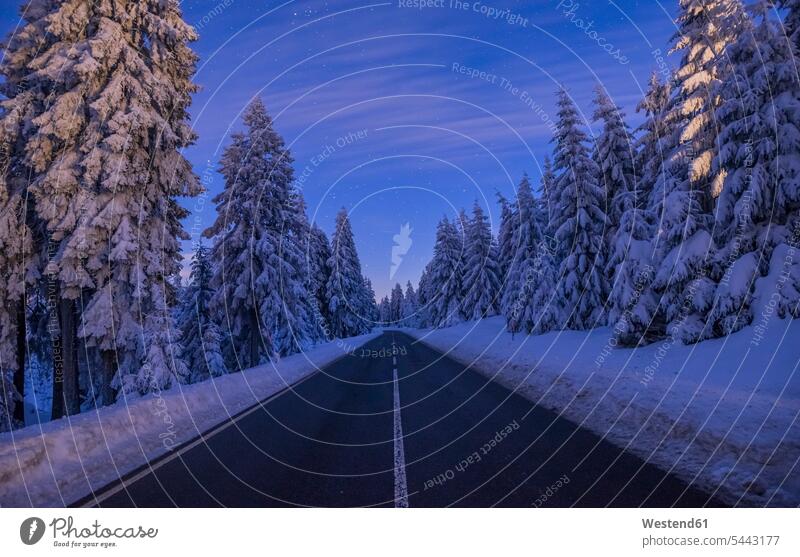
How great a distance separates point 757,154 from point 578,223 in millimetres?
13585

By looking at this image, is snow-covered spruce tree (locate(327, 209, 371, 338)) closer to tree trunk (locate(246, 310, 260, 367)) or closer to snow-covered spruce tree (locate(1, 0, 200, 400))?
tree trunk (locate(246, 310, 260, 367))

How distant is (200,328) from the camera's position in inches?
1355

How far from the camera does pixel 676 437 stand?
6914 mm

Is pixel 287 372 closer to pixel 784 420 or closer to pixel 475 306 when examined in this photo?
pixel 784 420

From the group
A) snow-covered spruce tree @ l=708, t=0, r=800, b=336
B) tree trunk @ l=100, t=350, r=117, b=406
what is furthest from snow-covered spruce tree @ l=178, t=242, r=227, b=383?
snow-covered spruce tree @ l=708, t=0, r=800, b=336

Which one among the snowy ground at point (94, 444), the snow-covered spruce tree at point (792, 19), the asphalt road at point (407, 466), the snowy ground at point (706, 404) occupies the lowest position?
the snowy ground at point (706, 404)

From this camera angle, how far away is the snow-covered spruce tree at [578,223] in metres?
28.9

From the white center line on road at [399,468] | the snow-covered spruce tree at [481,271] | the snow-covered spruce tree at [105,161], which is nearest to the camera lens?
the white center line on road at [399,468]

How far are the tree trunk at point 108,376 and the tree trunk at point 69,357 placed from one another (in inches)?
30.8

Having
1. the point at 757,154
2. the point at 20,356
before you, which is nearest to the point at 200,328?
the point at 20,356

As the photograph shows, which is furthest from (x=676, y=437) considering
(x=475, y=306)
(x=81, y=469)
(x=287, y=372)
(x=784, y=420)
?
(x=475, y=306)

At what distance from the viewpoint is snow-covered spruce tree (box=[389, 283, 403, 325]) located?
16570 cm

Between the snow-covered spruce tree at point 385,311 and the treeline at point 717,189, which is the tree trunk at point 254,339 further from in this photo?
the snow-covered spruce tree at point 385,311

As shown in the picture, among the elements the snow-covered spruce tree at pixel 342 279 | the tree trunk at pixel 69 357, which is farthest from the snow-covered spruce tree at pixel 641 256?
the snow-covered spruce tree at pixel 342 279
